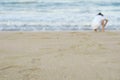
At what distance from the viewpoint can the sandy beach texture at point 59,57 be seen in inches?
193

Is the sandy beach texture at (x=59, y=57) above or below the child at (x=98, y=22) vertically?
above

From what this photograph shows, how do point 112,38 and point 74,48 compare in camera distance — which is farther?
point 112,38

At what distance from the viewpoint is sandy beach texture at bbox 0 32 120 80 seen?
4.89m

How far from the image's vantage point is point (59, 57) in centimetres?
603

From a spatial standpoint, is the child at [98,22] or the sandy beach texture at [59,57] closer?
the sandy beach texture at [59,57]

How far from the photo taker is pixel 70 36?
352 inches

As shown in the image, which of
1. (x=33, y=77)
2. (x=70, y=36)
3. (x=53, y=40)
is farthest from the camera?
(x=70, y=36)

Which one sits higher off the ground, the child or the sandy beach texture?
the sandy beach texture

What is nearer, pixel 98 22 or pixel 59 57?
pixel 59 57

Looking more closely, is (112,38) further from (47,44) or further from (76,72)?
(76,72)

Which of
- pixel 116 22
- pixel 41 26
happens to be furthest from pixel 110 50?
pixel 116 22

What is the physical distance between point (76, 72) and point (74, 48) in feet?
6.56

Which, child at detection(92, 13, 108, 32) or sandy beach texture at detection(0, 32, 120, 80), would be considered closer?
sandy beach texture at detection(0, 32, 120, 80)

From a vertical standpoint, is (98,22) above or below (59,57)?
below
